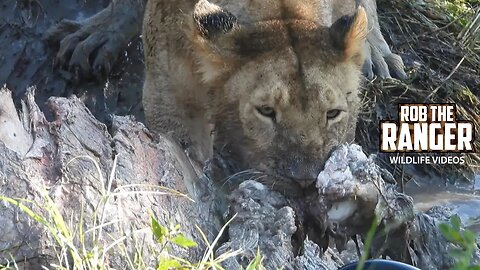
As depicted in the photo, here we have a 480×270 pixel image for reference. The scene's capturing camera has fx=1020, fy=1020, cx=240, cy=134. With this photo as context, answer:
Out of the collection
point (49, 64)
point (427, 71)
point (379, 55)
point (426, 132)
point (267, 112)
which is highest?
point (267, 112)

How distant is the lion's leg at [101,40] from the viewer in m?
6.64

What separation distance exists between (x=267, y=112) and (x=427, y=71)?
306 cm

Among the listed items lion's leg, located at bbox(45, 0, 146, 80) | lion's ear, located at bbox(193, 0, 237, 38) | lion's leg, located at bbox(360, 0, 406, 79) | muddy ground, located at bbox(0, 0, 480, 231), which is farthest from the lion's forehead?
lion's leg, located at bbox(45, 0, 146, 80)

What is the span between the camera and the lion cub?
434 centimetres

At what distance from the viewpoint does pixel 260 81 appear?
449cm

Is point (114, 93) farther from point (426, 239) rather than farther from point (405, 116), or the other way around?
point (426, 239)

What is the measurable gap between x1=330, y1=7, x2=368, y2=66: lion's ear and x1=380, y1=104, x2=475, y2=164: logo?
153 cm

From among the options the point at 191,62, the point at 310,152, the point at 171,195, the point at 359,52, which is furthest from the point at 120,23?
the point at 171,195

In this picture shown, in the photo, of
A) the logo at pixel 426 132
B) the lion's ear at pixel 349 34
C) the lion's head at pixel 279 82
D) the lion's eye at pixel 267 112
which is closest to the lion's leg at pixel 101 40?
the logo at pixel 426 132

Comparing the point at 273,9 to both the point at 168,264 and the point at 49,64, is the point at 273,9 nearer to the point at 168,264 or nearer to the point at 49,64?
the point at 168,264

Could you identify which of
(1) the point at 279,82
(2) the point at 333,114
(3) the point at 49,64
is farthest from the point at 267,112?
(3) the point at 49,64

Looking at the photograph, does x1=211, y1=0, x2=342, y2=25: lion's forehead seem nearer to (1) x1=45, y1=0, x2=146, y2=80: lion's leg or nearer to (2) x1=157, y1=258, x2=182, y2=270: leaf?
(1) x1=45, y1=0, x2=146, y2=80: lion's leg

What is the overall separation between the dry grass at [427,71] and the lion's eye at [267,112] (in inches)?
79.9

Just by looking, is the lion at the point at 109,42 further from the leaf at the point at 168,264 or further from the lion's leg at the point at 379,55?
the leaf at the point at 168,264
